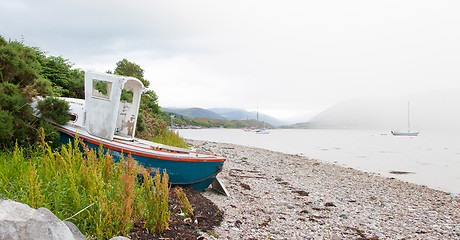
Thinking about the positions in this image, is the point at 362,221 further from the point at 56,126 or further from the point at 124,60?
the point at 124,60

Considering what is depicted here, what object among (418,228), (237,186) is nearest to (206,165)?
(237,186)

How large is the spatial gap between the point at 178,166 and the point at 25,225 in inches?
182

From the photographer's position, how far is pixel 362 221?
301 inches

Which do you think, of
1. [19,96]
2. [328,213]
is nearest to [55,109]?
[19,96]

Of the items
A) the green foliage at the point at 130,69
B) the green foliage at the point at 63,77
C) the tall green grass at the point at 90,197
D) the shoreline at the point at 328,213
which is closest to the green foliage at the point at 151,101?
the green foliage at the point at 130,69

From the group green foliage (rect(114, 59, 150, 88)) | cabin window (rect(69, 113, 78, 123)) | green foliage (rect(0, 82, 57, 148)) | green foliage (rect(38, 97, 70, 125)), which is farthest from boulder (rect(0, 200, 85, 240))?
green foliage (rect(114, 59, 150, 88))

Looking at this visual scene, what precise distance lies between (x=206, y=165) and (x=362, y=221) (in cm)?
460

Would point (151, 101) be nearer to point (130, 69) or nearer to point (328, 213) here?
point (130, 69)

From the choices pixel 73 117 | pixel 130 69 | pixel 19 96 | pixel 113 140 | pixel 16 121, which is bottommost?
pixel 113 140

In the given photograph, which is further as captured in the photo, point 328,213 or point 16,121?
point 328,213

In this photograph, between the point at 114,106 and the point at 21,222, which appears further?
the point at 114,106

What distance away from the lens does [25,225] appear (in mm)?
2736

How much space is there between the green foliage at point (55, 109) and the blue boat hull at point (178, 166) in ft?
1.13

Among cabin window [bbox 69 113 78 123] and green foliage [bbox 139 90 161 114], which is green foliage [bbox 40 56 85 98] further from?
green foliage [bbox 139 90 161 114]
